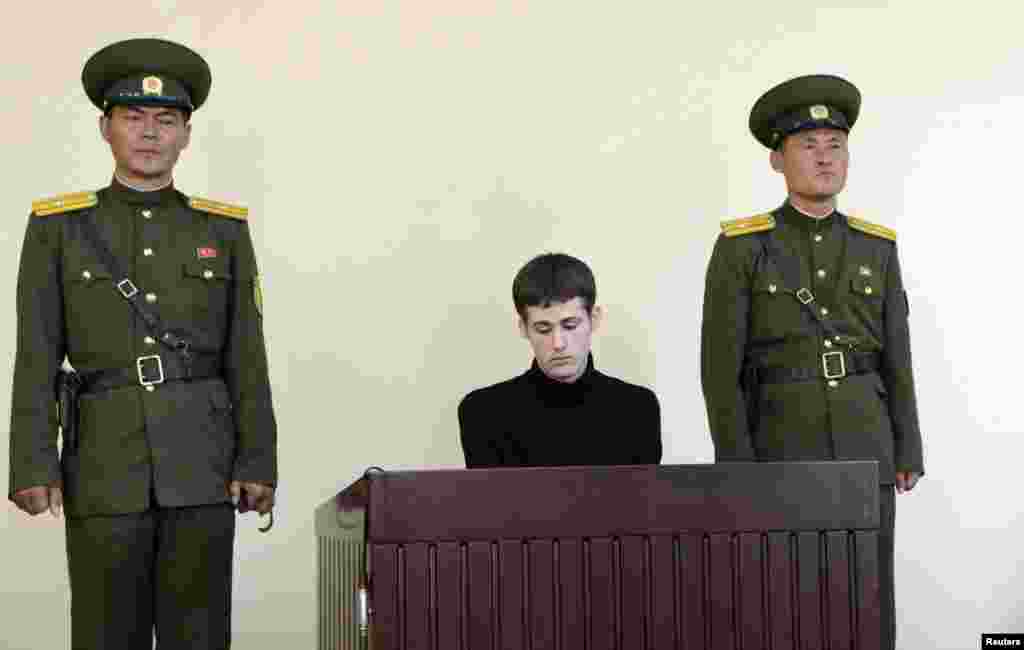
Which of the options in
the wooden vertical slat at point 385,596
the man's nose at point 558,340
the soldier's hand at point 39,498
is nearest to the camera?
the wooden vertical slat at point 385,596

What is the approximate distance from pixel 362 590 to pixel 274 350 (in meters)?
2.25

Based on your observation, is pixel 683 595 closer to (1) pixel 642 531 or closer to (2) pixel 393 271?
(1) pixel 642 531

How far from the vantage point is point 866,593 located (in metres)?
1.94

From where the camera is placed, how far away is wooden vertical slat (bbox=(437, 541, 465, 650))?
184 centimetres

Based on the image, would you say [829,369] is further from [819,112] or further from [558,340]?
[558,340]

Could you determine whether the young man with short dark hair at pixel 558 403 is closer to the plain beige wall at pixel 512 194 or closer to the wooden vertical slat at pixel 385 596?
the wooden vertical slat at pixel 385 596

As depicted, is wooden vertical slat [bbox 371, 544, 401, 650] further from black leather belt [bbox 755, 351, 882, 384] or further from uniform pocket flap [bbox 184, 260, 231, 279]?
black leather belt [bbox 755, 351, 882, 384]

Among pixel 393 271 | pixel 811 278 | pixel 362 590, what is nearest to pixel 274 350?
pixel 393 271

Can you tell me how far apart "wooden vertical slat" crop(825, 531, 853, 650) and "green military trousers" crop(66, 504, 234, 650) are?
1225 mm

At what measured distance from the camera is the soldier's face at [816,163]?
330 cm

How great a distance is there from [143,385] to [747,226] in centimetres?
132

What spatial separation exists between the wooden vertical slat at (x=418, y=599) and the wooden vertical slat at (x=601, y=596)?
19cm

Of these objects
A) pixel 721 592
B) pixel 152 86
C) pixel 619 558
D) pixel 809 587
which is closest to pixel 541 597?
pixel 619 558

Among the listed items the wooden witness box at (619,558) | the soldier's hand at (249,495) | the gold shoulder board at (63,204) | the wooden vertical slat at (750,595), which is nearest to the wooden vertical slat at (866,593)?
the wooden witness box at (619,558)
